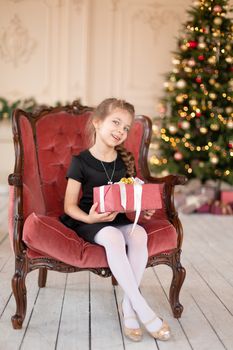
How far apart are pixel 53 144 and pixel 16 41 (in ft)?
13.6

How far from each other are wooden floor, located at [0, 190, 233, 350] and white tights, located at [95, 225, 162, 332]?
0.11 m

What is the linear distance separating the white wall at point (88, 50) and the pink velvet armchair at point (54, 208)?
12.1 ft

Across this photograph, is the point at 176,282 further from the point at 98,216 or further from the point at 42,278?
the point at 42,278

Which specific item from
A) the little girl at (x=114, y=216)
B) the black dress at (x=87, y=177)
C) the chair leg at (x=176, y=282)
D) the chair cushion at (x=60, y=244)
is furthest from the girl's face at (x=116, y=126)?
the chair leg at (x=176, y=282)

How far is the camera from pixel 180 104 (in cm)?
554

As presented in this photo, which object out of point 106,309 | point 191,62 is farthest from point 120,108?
point 191,62

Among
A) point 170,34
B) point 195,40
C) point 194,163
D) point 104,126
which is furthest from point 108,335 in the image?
point 170,34

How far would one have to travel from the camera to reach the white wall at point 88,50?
6.26 meters

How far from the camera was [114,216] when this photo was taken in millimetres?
2031

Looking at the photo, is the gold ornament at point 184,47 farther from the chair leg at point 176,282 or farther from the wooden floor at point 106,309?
the chair leg at point 176,282

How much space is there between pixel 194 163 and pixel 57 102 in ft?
6.51

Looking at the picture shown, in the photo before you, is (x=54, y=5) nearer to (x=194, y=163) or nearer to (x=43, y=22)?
(x=43, y=22)

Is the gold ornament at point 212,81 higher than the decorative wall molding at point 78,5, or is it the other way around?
the decorative wall molding at point 78,5

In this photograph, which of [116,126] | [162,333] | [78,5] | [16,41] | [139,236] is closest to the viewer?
[162,333]
